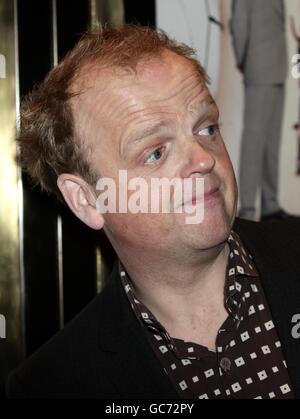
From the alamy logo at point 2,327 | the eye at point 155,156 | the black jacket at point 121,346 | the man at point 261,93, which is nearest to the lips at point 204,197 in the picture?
the eye at point 155,156

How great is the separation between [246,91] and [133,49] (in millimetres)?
456

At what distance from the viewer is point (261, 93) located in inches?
63.1

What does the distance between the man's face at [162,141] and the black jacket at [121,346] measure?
18cm

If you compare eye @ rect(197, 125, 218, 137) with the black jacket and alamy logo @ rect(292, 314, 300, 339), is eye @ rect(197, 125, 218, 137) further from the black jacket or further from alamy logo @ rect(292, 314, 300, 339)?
alamy logo @ rect(292, 314, 300, 339)

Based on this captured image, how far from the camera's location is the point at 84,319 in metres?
1.41

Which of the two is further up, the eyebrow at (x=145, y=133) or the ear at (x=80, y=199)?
the eyebrow at (x=145, y=133)

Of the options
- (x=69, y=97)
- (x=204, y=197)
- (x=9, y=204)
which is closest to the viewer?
(x=204, y=197)

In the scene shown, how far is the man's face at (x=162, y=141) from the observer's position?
3.90 ft

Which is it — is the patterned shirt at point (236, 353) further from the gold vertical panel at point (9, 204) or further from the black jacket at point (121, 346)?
the gold vertical panel at point (9, 204)

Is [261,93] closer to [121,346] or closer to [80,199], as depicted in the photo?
[80,199]

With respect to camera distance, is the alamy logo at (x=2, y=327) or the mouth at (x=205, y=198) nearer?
the mouth at (x=205, y=198)

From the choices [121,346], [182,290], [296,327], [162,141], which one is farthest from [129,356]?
[162,141]

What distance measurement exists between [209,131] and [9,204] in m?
0.58

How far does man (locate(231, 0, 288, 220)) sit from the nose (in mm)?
443
